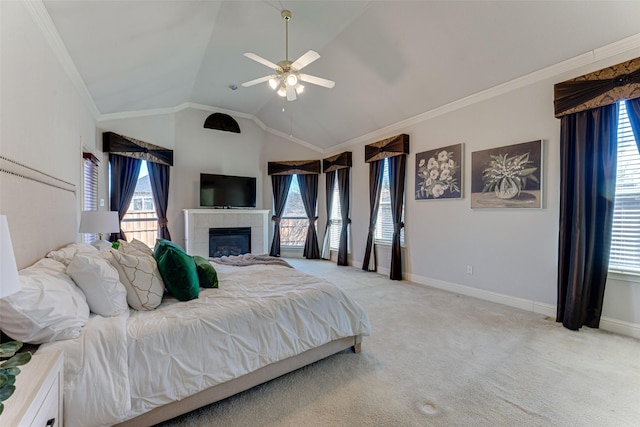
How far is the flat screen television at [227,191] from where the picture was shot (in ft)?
19.5

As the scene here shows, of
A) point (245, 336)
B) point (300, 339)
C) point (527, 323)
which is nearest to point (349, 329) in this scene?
point (300, 339)

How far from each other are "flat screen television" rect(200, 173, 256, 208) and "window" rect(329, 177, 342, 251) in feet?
6.12

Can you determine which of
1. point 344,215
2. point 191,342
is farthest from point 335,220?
point 191,342

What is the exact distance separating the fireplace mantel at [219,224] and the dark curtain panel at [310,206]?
97cm

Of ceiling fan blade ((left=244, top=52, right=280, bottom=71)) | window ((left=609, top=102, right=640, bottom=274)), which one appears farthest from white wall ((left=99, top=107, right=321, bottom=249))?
window ((left=609, top=102, right=640, bottom=274))

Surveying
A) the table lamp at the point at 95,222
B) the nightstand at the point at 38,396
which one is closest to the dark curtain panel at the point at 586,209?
the nightstand at the point at 38,396

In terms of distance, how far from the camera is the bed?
1361mm

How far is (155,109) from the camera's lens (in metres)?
5.34

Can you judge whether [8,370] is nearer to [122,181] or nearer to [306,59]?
[306,59]

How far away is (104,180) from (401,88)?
4931 millimetres

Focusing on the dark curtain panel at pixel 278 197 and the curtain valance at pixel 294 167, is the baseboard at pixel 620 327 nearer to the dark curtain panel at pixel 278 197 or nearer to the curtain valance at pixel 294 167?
the curtain valance at pixel 294 167

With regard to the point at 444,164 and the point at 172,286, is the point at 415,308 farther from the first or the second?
the point at 172,286

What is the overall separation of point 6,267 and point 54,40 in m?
2.43

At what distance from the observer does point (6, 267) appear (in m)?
0.87
